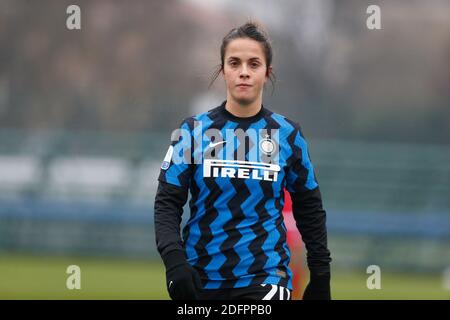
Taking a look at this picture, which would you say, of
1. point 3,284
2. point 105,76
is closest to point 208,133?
point 3,284

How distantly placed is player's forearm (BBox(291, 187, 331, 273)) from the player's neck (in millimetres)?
423

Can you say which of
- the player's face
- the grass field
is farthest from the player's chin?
the grass field

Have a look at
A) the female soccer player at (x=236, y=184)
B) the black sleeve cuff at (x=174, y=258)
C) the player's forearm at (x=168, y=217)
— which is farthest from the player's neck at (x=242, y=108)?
the black sleeve cuff at (x=174, y=258)

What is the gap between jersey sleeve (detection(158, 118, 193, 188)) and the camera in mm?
4230

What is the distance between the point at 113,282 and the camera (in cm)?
1082

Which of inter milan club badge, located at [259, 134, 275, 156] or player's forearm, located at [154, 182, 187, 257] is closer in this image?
player's forearm, located at [154, 182, 187, 257]

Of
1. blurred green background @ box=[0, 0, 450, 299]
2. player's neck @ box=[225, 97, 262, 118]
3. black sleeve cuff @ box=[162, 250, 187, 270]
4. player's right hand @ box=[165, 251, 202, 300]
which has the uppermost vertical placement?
blurred green background @ box=[0, 0, 450, 299]

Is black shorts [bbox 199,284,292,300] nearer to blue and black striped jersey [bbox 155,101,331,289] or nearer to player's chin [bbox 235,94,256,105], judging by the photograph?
blue and black striped jersey [bbox 155,101,331,289]

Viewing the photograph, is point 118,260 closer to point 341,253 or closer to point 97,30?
point 341,253

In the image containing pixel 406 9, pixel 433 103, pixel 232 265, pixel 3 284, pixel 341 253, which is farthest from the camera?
pixel 406 9

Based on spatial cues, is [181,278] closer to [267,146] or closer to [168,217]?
[168,217]

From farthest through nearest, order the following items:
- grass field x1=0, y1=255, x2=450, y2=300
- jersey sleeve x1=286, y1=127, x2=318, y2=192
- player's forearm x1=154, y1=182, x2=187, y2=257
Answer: grass field x1=0, y1=255, x2=450, y2=300 < jersey sleeve x1=286, y1=127, x2=318, y2=192 < player's forearm x1=154, y1=182, x2=187, y2=257

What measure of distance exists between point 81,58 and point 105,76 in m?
0.71
